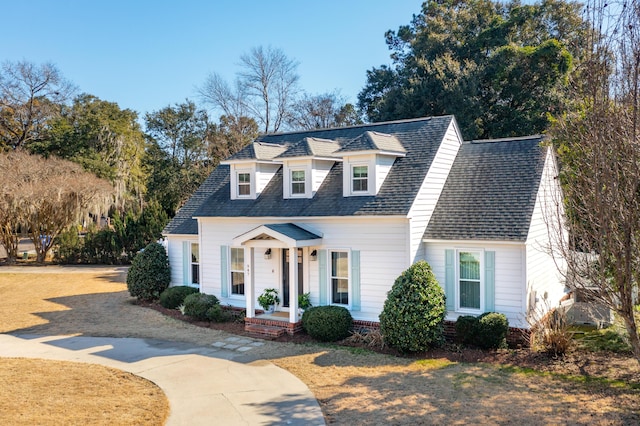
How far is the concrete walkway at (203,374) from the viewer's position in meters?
9.36

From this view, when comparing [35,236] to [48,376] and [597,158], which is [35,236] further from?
[597,158]

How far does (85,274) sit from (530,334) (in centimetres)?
2465

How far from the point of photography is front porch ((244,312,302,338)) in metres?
15.2

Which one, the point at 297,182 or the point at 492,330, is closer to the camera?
the point at 492,330

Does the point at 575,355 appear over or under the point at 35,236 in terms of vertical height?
under

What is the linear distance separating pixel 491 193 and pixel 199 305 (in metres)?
10.4

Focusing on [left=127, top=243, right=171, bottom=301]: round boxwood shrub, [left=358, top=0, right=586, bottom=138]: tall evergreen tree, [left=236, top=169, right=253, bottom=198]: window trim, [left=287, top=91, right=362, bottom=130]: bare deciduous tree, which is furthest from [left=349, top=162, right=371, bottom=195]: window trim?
[left=287, top=91, right=362, bottom=130]: bare deciduous tree

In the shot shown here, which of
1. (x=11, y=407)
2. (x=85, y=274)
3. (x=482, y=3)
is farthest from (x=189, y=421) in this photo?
(x=482, y=3)

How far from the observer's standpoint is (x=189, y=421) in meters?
9.03

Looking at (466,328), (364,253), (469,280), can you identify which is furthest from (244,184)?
(466,328)

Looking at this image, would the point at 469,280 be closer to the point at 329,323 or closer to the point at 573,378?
the point at 573,378

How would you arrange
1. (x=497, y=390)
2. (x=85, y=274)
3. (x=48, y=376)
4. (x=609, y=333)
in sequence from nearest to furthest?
(x=497, y=390), (x=48, y=376), (x=609, y=333), (x=85, y=274)

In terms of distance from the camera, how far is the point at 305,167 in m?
17.0

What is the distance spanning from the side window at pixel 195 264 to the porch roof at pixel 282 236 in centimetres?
421
